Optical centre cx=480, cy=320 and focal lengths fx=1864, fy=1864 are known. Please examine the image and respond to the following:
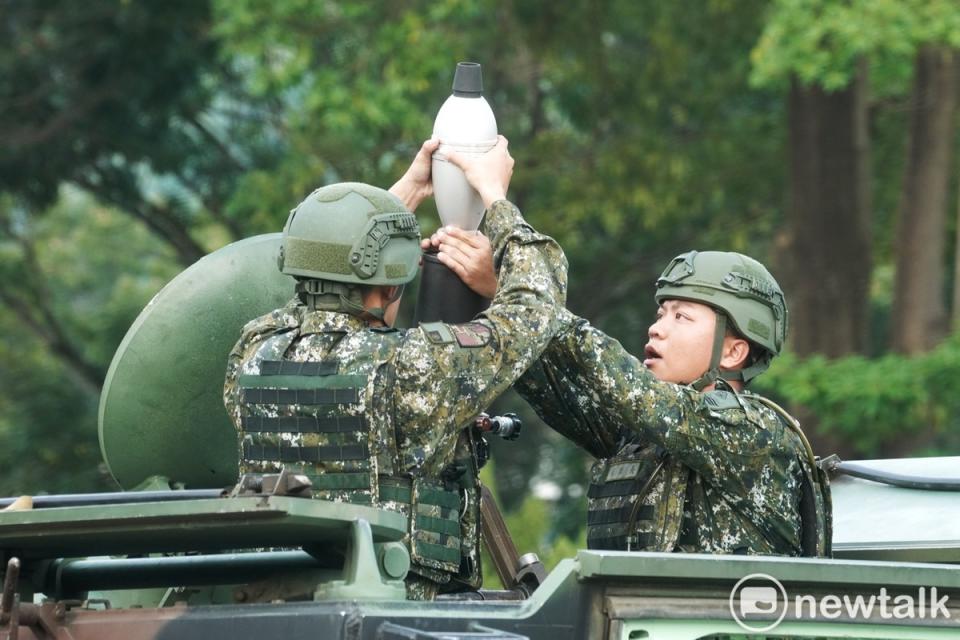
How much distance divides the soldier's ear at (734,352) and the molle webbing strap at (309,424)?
49.7 inches

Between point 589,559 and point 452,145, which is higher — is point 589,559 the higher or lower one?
the lower one

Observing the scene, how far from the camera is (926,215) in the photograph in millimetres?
12562

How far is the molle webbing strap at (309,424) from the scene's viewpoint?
4184 millimetres

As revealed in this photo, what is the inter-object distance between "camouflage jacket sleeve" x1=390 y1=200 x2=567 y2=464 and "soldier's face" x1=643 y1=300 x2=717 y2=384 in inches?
19.7

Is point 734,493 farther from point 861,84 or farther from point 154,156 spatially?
point 154,156

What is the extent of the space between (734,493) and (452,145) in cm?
117

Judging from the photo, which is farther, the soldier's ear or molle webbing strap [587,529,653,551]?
the soldier's ear

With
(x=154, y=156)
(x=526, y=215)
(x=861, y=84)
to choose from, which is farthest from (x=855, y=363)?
(x=154, y=156)

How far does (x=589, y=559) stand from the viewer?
11.2 ft

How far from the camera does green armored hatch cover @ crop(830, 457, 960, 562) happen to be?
190 inches

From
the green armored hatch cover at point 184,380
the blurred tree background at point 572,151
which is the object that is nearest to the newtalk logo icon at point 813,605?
the green armored hatch cover at point 184,380

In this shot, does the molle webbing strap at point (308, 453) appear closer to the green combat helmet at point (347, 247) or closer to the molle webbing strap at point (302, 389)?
the molle webbing strap at point (302, 389)

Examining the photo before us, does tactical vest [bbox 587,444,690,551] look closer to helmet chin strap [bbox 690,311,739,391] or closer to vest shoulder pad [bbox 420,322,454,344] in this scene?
helmet chin strap [bbox 690,311,739,391]

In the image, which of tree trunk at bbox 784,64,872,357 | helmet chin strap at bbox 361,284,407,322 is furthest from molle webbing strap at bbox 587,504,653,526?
tree trunk at bbox 784,64,872,357
